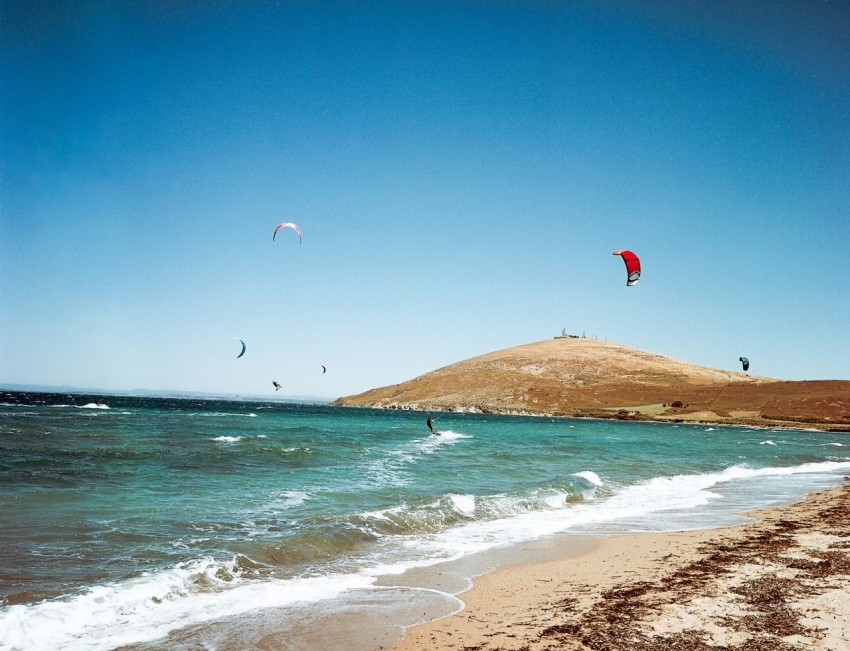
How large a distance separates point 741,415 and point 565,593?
92928 millimetres

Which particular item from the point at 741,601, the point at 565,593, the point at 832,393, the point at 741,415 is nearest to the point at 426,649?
the point at 565,593

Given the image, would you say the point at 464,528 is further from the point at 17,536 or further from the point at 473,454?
the point at 473,454

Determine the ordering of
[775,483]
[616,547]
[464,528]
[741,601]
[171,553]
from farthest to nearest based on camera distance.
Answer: [775,483] < [464,528] < [616,547] < [171,553] < [741,601]

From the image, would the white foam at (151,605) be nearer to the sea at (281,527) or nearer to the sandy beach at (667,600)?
the sea at (281,527)

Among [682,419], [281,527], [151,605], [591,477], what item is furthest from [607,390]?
[151,605]

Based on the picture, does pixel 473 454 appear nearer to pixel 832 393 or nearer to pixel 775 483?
pixel 775 483

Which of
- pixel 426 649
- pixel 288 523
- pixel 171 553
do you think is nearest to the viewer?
pixel 426 649

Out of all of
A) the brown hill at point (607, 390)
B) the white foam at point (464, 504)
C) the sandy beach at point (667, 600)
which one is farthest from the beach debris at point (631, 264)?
the brown hill at point (607, 390)

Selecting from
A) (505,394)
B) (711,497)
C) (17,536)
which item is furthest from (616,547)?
(505,394)

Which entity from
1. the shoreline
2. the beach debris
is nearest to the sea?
the beach debris

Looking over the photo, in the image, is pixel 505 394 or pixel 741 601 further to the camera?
pixel 505 394

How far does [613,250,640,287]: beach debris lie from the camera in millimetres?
25359

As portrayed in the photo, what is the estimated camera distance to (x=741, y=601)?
24.7 feet

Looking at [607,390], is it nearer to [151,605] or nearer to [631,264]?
[631,264]
